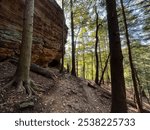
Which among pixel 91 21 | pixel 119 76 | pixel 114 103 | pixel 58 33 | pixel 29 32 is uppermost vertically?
pixel 91 21

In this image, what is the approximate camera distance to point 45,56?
515 inches

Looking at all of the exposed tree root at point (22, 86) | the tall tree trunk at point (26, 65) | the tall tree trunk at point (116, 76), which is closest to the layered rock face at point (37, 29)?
the tall tree trunk at point (26, 65)

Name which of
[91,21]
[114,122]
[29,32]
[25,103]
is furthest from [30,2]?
[91,21]

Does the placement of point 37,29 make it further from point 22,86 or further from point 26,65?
point 22,86

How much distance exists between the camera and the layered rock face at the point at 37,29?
8844 mm

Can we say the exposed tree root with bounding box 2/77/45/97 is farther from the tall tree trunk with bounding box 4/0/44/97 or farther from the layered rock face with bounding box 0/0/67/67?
the layered rock face with bounding box 0/0/67/67

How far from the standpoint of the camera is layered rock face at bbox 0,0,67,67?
8.84 m

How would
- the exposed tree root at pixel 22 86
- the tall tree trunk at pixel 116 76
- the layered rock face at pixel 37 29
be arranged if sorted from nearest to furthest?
the tall tree trunk at pixel 116 76 < the exposed tree root at pixel 22 86 < the layered rock face at pixel 37 29

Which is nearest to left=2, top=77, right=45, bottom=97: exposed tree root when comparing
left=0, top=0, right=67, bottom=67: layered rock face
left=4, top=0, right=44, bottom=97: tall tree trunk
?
left=4, top=0, right=44, bottom=97: tall tree trunk

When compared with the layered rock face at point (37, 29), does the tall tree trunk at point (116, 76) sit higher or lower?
lower

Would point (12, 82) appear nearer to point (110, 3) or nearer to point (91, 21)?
point (110, 3)

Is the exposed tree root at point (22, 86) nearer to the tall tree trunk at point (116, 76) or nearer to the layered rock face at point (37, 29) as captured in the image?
the tall tree trunk at point (116, 76)

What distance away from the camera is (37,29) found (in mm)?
11492

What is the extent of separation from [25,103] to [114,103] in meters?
2.81
